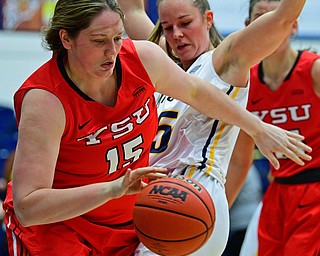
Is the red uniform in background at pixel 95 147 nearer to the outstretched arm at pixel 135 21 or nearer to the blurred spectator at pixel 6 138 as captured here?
the outstretched arm at pixel 135 21

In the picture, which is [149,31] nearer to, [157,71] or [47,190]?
[157,71]

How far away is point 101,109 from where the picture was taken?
3.26m

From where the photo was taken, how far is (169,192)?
10.3 feet

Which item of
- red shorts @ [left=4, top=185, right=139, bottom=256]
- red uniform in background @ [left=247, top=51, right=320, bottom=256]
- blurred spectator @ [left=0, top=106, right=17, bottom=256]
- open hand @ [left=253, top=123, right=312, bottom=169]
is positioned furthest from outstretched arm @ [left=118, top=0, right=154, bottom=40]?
blurred spectator @ [left=0, top=106, right=17, bottom=256]

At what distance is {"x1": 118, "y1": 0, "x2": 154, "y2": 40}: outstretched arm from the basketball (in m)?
1.57

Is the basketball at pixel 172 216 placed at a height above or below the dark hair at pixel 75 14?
below

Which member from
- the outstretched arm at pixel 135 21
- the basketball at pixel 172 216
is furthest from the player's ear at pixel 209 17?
the basketball at pixel 172 216

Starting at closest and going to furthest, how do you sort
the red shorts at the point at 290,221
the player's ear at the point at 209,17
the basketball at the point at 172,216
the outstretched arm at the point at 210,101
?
1. the basketball at the point at 172,216
2. the outstretched arm at the point at 210,101
3. the player's ear at the point at 209,17
4. the red shorts at the point at 290,221

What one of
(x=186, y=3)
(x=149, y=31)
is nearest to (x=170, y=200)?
(x=186, y=3)

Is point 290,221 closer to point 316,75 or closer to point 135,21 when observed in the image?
point 316,75

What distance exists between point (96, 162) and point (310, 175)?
6.90 ft

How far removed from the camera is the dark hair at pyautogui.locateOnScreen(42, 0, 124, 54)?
10.3 ft

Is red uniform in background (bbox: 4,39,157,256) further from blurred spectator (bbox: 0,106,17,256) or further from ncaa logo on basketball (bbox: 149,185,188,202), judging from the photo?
blurred spectator (bbox: 0,106,17,256)

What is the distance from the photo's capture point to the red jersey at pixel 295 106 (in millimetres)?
4973
